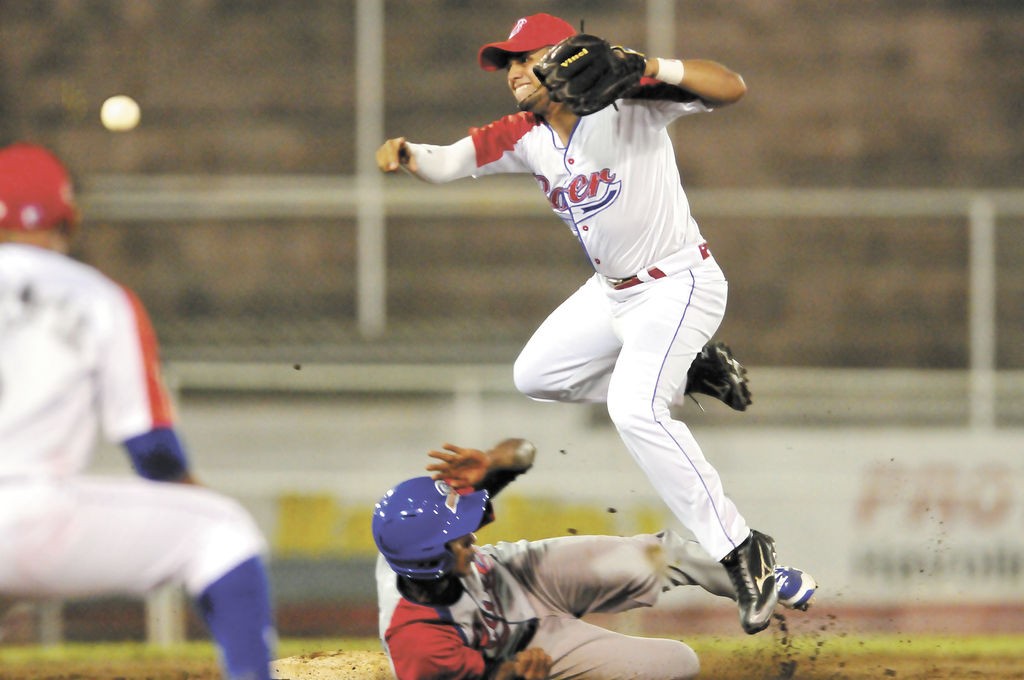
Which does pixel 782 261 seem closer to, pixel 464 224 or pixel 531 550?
pixel 464 224

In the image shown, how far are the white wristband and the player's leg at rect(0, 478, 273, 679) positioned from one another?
2.01 metres

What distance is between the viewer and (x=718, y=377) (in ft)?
16.0

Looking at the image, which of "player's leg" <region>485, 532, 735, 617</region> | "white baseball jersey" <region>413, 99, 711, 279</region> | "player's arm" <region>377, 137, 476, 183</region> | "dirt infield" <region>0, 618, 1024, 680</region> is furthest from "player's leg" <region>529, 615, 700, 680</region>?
"player's arm" <region>377, 137, 476, 183</region>

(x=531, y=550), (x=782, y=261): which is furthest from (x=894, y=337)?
(x=531, y=550)

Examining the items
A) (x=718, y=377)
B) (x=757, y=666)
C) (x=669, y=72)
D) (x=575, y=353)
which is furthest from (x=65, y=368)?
(x=757, y=666)

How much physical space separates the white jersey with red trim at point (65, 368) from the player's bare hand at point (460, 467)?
67.6 inches

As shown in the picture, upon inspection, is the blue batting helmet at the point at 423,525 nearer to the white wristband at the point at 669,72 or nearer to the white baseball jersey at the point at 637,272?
the white baseball jersey at the point at 637,272

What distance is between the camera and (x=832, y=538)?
27.5 ft

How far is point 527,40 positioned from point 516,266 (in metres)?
6.19

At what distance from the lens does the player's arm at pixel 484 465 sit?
4520 mm

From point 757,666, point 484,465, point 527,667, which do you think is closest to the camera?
point 527,667

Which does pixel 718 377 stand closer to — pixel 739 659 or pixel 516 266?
pixel 739 659

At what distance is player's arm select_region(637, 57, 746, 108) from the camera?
4.16m

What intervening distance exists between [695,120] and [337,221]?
2.97 m
